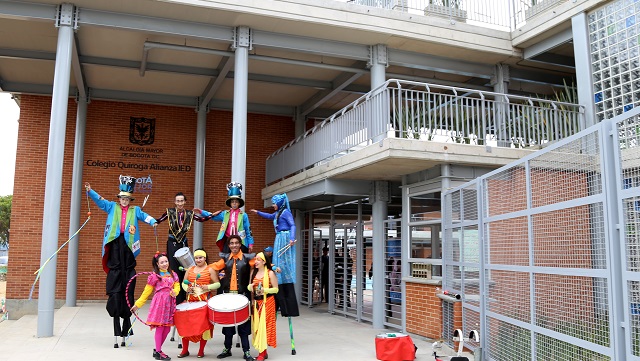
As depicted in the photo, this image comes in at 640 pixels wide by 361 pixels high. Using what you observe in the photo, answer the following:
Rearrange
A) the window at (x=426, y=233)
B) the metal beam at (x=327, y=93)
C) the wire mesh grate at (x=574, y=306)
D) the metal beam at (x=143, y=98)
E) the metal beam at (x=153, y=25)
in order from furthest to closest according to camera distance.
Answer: the metal beam at (x=143, y=98), the metal beam at (x=327, y=93), the metal beam at (x=153, y=25), the window at (x=426, y=233), the wire mesh grate at (x=574, y=306)

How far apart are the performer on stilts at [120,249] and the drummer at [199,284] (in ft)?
4.76

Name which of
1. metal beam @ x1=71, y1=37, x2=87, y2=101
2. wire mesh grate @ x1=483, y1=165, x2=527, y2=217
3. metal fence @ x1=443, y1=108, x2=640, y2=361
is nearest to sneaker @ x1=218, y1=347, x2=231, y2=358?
metal fence @ x1=443, y1=108, x2=640, y2=361

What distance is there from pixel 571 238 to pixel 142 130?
46.3ft

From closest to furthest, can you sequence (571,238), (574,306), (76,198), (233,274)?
(574,306)
(571,238)
(233,274)
(76,198)

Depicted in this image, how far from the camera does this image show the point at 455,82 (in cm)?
1577

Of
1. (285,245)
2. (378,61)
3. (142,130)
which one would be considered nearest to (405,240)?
(285,245)

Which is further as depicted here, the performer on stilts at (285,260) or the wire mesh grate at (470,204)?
the performer on stilts at (285,260)

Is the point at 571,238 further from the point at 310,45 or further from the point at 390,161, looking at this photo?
the point at 310,45

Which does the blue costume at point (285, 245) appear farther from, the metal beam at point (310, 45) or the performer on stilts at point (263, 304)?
the metal beam at point (310, 45)

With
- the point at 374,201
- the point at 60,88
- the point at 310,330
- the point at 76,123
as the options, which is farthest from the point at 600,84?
the point at 76,123

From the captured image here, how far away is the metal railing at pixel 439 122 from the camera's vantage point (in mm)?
10070

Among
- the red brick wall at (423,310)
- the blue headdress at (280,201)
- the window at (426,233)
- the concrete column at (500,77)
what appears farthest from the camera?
the concrete column at (500,77)

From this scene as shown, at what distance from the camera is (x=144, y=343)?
913cm

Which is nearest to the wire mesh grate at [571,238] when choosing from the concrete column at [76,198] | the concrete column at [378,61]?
the concrete column at [378,61]
